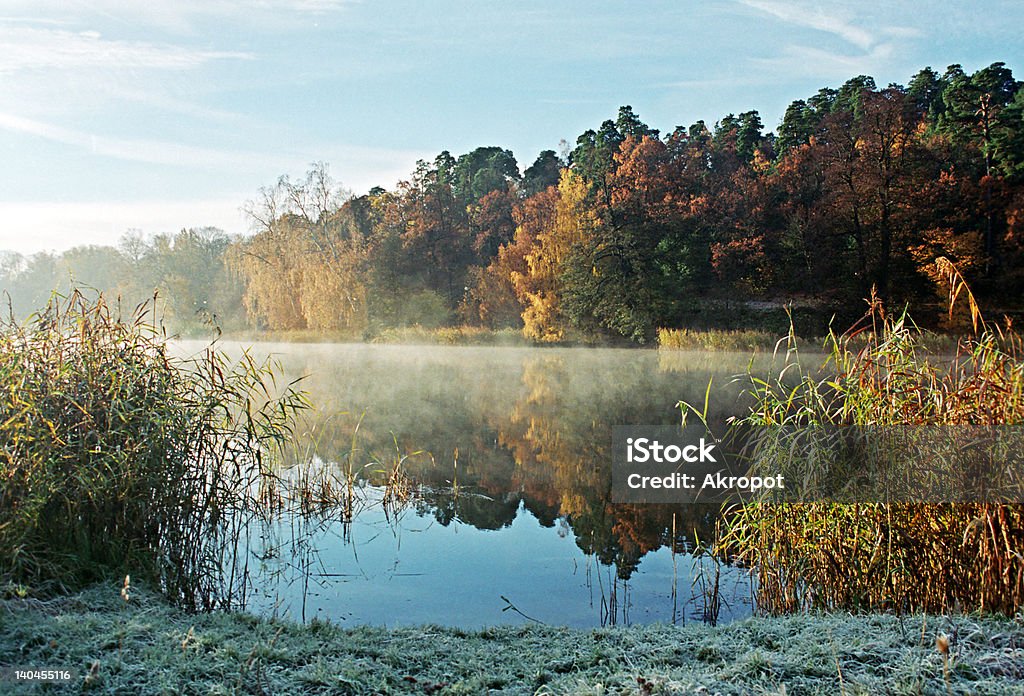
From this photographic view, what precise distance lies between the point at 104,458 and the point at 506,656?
1696mm

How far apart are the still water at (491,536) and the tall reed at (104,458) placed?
386 mm

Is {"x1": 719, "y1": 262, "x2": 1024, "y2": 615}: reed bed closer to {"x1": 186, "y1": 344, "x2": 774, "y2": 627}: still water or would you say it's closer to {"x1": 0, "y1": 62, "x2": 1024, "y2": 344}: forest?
{"x1": 186, "y1": 344, "x2": 774, "y2": 627}: still water

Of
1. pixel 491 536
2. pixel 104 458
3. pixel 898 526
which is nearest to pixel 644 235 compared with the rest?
pixel 491 536

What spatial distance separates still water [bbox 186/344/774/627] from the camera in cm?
321

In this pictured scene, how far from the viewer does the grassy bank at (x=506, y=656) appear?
1860mm

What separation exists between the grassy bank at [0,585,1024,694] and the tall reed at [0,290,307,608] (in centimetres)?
34

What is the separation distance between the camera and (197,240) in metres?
22.9

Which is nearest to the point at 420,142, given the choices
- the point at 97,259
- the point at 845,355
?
the point at 97,259

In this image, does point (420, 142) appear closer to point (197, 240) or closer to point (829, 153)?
point (197, 240)

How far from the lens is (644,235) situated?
19.6 m

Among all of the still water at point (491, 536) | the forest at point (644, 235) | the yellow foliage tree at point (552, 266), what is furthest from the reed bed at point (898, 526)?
the yellow foliage tree at point (552, 266)

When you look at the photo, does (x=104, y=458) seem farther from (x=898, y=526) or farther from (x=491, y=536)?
(x=898, y=526)

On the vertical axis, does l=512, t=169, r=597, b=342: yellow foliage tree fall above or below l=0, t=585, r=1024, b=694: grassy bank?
above

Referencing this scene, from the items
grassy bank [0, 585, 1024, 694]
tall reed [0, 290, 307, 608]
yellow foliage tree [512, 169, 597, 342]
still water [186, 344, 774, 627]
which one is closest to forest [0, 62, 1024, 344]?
yellow foliage tree [512, 169, 597, 342]
